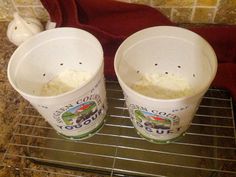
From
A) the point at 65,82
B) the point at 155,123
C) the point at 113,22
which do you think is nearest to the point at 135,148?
the point at 155,123

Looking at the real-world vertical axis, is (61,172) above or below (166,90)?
below

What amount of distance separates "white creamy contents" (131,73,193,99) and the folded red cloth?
0.27 ft

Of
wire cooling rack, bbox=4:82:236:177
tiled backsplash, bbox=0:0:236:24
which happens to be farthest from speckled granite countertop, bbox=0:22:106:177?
tiled backsplash, bbox=0:0:236:24

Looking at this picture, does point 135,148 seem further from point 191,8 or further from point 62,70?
point 191,8

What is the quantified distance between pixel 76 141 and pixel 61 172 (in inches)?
2.7

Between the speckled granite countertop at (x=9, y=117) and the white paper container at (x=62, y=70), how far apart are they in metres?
0.08

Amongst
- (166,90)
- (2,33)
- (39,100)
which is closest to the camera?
(39,100)

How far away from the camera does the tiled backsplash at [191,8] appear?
2.19 ft

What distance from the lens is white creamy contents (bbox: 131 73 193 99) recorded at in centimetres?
59

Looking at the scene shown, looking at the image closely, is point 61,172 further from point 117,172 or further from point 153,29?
point 153,29

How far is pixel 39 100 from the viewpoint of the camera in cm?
48

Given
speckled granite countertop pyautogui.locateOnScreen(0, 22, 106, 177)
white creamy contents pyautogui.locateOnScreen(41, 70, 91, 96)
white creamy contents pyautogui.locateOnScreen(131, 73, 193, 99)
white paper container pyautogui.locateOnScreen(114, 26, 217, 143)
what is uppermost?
white paper container pyautogui.locateOnScreen(114, 26, 217, 143)

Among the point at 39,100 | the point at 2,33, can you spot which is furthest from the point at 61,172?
the point at 2,33

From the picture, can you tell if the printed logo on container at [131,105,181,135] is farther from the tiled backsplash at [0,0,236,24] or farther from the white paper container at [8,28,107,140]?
the tiled backsplash at [0,0,236,24]
